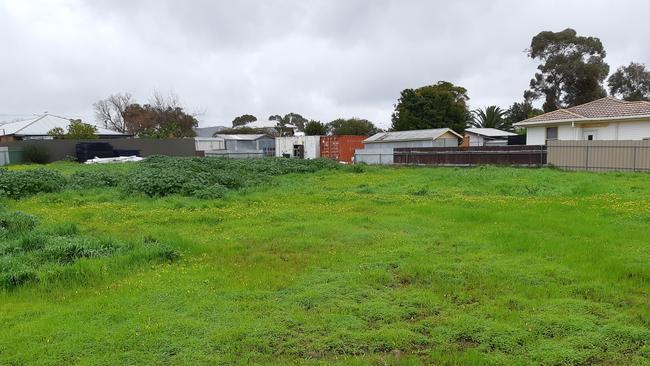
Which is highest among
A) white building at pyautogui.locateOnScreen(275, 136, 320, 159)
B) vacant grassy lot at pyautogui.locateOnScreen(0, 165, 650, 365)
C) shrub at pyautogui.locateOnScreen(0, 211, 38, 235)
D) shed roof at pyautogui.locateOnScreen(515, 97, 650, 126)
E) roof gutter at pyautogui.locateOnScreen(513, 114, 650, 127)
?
shed roof at pyautogui.locateOnScreen(515, 97, 650, 126)

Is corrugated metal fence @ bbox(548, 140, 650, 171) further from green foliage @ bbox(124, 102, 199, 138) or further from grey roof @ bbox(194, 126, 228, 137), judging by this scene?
grey roof @ bbox(194, 126, 228, 137)

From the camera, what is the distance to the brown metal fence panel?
92.0ft

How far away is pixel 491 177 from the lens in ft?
68.0

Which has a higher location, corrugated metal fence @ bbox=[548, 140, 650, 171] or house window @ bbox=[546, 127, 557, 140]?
house window @ bbox=[546, 127, 557, 140]

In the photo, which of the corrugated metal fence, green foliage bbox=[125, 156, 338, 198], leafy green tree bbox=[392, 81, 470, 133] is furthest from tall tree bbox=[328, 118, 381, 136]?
green foliage bbox=[125, 156, 338, 198]

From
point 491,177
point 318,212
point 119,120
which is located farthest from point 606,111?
point 119,120

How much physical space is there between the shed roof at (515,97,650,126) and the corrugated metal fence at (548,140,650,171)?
652 cm

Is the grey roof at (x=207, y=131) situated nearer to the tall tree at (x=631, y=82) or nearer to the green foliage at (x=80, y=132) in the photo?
the green foliage at (x=80, y=132)

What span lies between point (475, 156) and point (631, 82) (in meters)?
44.2

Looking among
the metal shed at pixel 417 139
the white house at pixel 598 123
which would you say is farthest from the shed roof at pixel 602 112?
the metal shed at pixel 417 139

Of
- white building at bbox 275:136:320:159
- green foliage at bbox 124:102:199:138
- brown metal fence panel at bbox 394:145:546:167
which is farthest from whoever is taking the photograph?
green foliage at bbox 124:102:199:138

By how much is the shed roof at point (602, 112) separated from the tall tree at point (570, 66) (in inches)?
947

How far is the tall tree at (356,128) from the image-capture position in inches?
3123

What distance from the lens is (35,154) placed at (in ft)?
136
